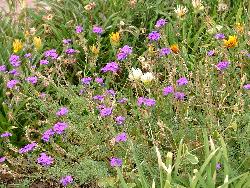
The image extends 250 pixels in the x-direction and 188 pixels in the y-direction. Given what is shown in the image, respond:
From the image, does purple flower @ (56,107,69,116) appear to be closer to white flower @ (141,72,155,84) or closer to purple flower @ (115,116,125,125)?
purple flower @ (115,116,125,125)

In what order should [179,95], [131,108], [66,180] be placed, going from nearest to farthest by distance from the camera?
1. [66,180]
2. [179,95]
3. [131,108]

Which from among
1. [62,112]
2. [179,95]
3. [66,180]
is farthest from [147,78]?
[66,180]

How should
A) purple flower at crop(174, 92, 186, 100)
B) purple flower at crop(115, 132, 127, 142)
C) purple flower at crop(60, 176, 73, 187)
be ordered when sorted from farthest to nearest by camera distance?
purple flower at crop(174, 92, 186, 100)
purple flower at crop(60, 176, 73, 187)
purple flower at crop(115, 132, 127, 142)

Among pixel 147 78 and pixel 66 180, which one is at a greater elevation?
pixel 147 78

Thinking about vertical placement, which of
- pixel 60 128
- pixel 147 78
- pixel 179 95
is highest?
pixel 147 78

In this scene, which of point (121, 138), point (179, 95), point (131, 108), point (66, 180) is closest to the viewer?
point (121, 138)

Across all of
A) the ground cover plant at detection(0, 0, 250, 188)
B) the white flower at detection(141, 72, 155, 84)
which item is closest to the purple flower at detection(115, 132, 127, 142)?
the ground cover plant at detection(0, 0, 250, 188)

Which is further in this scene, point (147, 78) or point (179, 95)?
point (179, 95)

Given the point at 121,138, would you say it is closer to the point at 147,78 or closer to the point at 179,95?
the point at 147,78

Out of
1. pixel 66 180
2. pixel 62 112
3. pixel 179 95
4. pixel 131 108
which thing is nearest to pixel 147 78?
pixel 179 95
